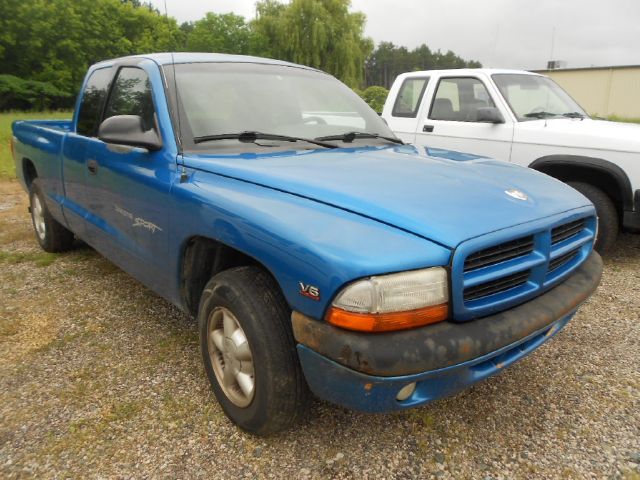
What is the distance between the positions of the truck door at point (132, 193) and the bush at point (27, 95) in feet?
126

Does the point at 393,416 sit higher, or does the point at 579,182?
the point at 579,182

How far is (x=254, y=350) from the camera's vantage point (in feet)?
6.37

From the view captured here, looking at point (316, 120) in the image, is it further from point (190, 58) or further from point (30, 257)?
point (30, 257)

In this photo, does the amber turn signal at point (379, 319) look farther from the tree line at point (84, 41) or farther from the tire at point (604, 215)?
the tree line at point (84, 41)

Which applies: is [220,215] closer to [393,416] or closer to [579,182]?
[393,416]

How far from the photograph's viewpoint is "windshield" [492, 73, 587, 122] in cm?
525

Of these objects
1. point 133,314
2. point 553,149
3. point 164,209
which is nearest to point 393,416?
point 164,209

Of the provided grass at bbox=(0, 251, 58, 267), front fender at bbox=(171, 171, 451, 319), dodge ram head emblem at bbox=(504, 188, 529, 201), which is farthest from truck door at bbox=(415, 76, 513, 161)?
grass at bbox=(0, 251, 58, 267)

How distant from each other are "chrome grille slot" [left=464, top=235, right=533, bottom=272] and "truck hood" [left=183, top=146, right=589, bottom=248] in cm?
8

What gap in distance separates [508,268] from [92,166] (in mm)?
2791

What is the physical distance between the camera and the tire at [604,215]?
4543 mm

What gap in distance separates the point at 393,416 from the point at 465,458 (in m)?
0.40

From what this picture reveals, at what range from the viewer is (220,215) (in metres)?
2.09

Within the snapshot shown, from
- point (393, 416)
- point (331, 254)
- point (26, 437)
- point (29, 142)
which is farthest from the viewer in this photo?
point (29, 142)
